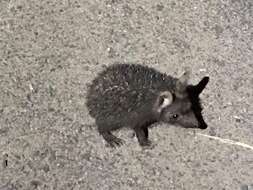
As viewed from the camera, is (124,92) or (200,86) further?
(200,86)

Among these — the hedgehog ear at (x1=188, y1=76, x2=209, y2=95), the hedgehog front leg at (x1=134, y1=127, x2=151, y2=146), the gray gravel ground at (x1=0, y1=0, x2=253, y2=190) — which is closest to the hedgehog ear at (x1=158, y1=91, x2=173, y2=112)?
the hedgehog front leg at (x1=134, y1=127, x2=151, y2=146)

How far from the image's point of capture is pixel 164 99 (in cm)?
646

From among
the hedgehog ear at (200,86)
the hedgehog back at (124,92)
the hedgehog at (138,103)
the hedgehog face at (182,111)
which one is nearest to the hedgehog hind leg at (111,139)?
the hedgehog at (138,103)

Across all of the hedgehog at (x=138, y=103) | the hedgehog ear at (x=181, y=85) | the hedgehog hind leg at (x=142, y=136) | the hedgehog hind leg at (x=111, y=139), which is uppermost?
the hedgehog ear at (x=181, y=85)

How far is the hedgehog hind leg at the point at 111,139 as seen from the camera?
6676mm

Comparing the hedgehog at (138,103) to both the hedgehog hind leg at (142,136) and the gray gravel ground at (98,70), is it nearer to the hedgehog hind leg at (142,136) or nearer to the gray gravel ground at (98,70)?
the hedgehog hind leg at (142,136)

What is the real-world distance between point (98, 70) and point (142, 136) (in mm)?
899

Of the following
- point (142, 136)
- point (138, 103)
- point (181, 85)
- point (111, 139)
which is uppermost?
point (181, 85)

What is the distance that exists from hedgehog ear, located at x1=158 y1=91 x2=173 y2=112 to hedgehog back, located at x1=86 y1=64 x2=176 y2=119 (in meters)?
0.11

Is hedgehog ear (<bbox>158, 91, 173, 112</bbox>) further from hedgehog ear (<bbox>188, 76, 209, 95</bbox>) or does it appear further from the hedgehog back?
hedgehog ear (<bbox>188, 76, 209, 95</bbox>)

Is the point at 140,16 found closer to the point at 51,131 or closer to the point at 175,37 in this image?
the point at 175,37

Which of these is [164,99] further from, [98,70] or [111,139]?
[98,70]

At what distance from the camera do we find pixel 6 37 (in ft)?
23.8

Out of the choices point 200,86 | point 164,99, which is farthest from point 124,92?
point 200,86
